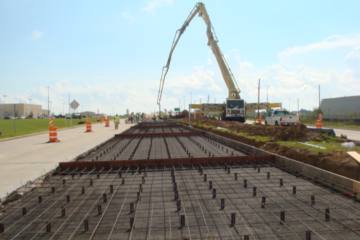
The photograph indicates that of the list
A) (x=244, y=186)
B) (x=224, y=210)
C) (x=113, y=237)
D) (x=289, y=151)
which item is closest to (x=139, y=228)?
(x=113, y=237)

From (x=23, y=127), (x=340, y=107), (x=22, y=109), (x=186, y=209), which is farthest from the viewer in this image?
(x=22, y=109)

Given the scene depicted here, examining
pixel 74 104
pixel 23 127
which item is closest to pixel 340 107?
pixel 74 104

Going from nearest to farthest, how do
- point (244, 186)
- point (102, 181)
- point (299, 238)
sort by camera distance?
point (299, 238)
point (244, 186)
point (102, 181)

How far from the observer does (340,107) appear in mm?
52844

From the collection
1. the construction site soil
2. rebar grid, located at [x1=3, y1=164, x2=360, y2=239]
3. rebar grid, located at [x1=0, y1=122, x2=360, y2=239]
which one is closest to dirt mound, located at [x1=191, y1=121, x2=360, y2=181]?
the construction site soil

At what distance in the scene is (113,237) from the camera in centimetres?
365

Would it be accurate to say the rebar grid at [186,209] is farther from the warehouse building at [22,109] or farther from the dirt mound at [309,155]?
the warehouse building at [22,109]

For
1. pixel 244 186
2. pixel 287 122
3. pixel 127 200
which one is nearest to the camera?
pixel 127 200

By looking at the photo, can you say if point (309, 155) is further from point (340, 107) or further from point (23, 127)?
point (340, 107)

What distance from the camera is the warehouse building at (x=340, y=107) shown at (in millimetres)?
49219

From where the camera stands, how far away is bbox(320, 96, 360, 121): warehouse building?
161 feet

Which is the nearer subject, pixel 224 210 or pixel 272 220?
pixel 272 220

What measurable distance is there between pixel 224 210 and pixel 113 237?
1797mm

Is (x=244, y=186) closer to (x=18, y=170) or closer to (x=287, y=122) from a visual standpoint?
(x=18, y=170)
